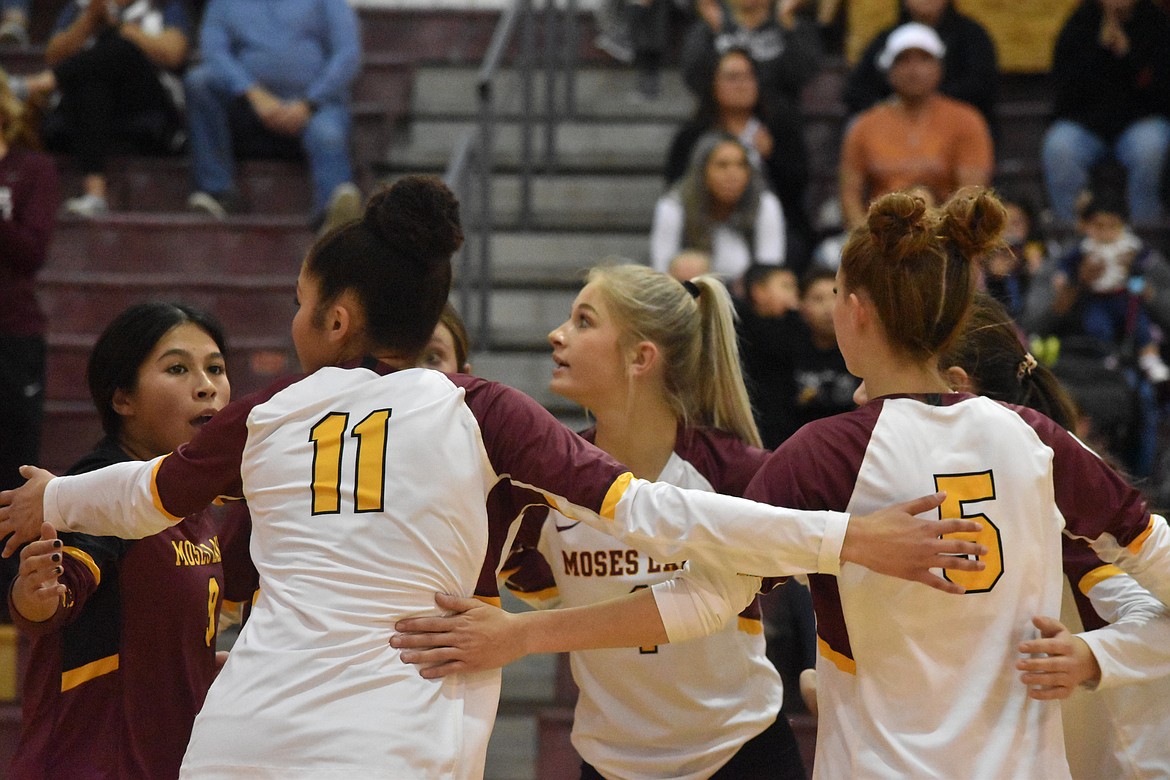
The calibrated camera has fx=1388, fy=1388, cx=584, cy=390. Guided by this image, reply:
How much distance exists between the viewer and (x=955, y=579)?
213 cm

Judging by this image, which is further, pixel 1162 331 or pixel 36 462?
pixel 1162 331

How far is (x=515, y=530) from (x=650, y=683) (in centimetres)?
54

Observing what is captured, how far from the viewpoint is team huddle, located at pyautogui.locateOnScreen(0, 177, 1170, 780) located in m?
2.07

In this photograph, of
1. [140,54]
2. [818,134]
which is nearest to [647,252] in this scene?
[818,134]

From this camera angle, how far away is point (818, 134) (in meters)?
7.31

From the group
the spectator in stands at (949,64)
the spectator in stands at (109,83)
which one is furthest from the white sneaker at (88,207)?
the spectator in stands at (949,64)

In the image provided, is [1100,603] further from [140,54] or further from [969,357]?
[140,54]

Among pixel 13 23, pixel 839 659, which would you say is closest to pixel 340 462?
pixel 839 659

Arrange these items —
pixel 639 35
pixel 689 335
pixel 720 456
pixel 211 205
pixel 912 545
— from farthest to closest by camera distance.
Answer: pixel 639 35, pixel 211 205, pixel 689 335, pixel 720 456, pixel 912 545

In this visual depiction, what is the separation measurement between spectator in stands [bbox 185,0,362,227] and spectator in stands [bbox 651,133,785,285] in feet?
5.70

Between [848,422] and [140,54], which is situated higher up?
[140,54]

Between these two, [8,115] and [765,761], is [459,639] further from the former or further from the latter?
[8,115]

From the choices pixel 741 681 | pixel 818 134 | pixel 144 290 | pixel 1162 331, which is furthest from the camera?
pixel 818 134

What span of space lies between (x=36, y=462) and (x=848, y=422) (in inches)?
170
